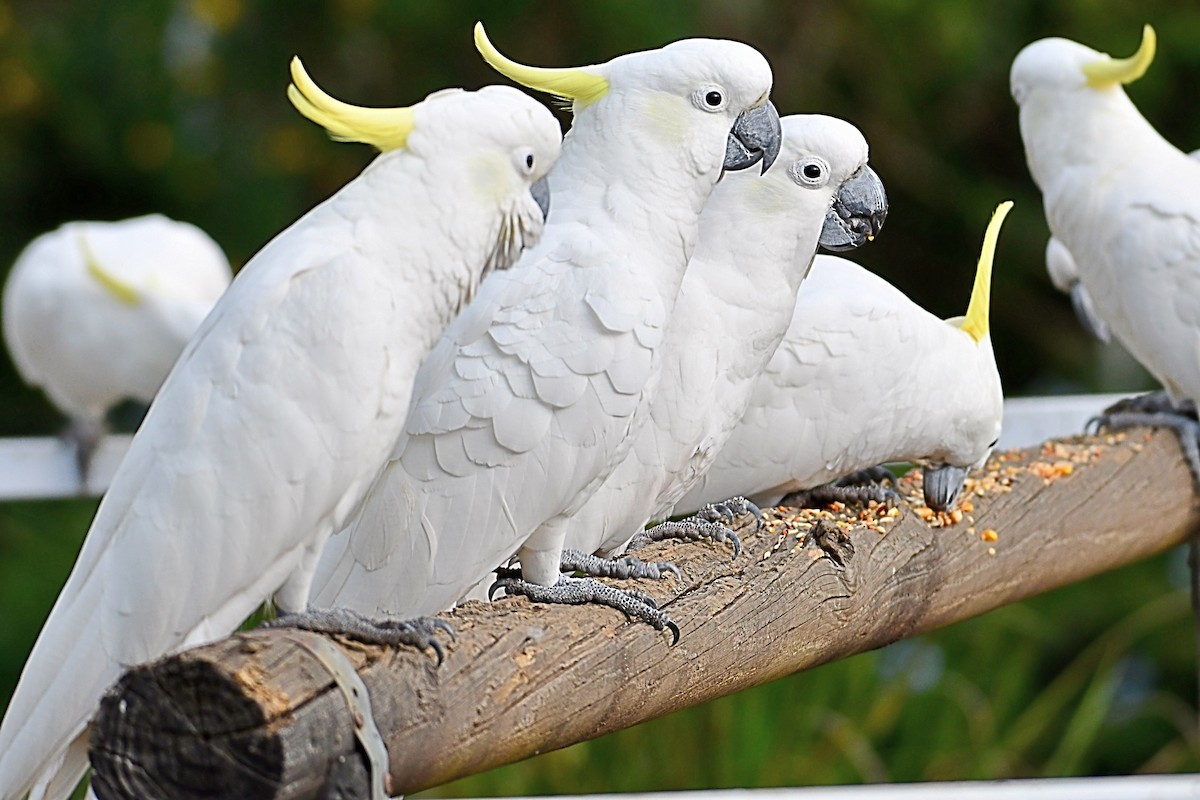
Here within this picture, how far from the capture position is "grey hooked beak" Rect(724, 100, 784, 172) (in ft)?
4.34

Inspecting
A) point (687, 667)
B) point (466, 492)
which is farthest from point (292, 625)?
point (687, 667)

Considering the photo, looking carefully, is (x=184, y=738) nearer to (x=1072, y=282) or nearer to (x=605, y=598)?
(x=605, y=598)

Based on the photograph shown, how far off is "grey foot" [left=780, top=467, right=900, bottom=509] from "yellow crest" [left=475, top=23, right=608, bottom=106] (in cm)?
61

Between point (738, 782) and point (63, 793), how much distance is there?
56.4 inches

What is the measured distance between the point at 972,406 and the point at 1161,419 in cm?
64

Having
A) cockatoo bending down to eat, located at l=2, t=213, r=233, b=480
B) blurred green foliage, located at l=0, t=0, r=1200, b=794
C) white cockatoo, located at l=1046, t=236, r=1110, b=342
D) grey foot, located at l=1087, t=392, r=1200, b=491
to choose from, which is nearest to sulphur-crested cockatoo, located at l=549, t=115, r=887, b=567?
grey foot, located at l=1087, t=392, r=1200, b=491

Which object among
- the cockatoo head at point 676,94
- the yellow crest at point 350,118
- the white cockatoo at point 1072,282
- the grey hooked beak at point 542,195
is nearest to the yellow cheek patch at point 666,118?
the cockatoo head at point 676,94

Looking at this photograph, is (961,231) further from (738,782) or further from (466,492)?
(466,492)

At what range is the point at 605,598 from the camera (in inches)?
48.7

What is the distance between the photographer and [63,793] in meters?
1.14

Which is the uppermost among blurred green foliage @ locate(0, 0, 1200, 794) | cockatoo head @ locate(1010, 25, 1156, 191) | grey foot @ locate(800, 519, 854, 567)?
cockatoo head @ locate(1010, 25, 1156, 191)

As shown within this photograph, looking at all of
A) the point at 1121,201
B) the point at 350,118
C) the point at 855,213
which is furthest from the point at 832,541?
the point at 1121,201

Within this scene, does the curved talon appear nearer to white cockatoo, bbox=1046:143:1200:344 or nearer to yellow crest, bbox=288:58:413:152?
yellow crest, bbox=288:58:413:152

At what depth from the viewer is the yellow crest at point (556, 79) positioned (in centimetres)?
128
